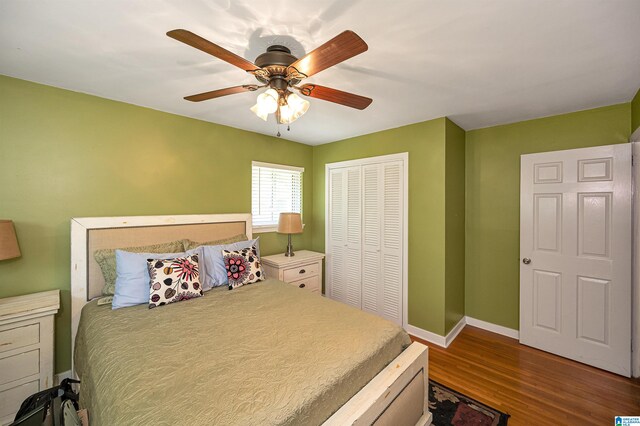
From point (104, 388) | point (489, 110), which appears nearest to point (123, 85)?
point (104, 388)

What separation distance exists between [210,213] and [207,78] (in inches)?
60.0

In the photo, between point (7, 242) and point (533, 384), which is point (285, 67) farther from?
point (533, 384)

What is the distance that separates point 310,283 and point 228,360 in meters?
2.27

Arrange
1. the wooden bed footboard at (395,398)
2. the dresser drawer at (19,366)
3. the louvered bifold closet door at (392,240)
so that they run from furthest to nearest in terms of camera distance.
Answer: the louvered bifold closet door at (392,240) < the dresser drawer at (19,366) < the wooden bed footboard at (395,398)

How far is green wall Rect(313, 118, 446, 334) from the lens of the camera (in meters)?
2.85

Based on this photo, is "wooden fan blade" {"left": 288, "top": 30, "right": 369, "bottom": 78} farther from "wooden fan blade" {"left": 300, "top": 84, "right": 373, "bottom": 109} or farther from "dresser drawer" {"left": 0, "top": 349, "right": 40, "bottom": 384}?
"dresser drawer" {"left": 0, "top": 349, "right": 40, "bottom": 384}

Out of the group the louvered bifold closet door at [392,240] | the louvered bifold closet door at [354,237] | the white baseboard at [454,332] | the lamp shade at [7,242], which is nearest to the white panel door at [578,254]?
the white baseboard at [454,332]

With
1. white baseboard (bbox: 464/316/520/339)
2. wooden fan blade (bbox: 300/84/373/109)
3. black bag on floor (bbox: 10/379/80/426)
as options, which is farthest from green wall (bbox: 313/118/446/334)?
black bag on floor (bbox: 10/379/80/426)

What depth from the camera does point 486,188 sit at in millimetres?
3223

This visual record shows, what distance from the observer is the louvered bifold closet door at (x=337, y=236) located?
3732 mm

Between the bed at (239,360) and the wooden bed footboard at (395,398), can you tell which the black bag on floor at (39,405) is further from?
the wooden bed footboard at (395,398)

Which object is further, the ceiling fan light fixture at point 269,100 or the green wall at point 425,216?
the green wall at point 425,216

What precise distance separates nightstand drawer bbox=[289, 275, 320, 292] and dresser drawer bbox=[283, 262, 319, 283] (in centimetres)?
5

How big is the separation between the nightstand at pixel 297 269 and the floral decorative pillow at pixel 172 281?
42.4 inches
